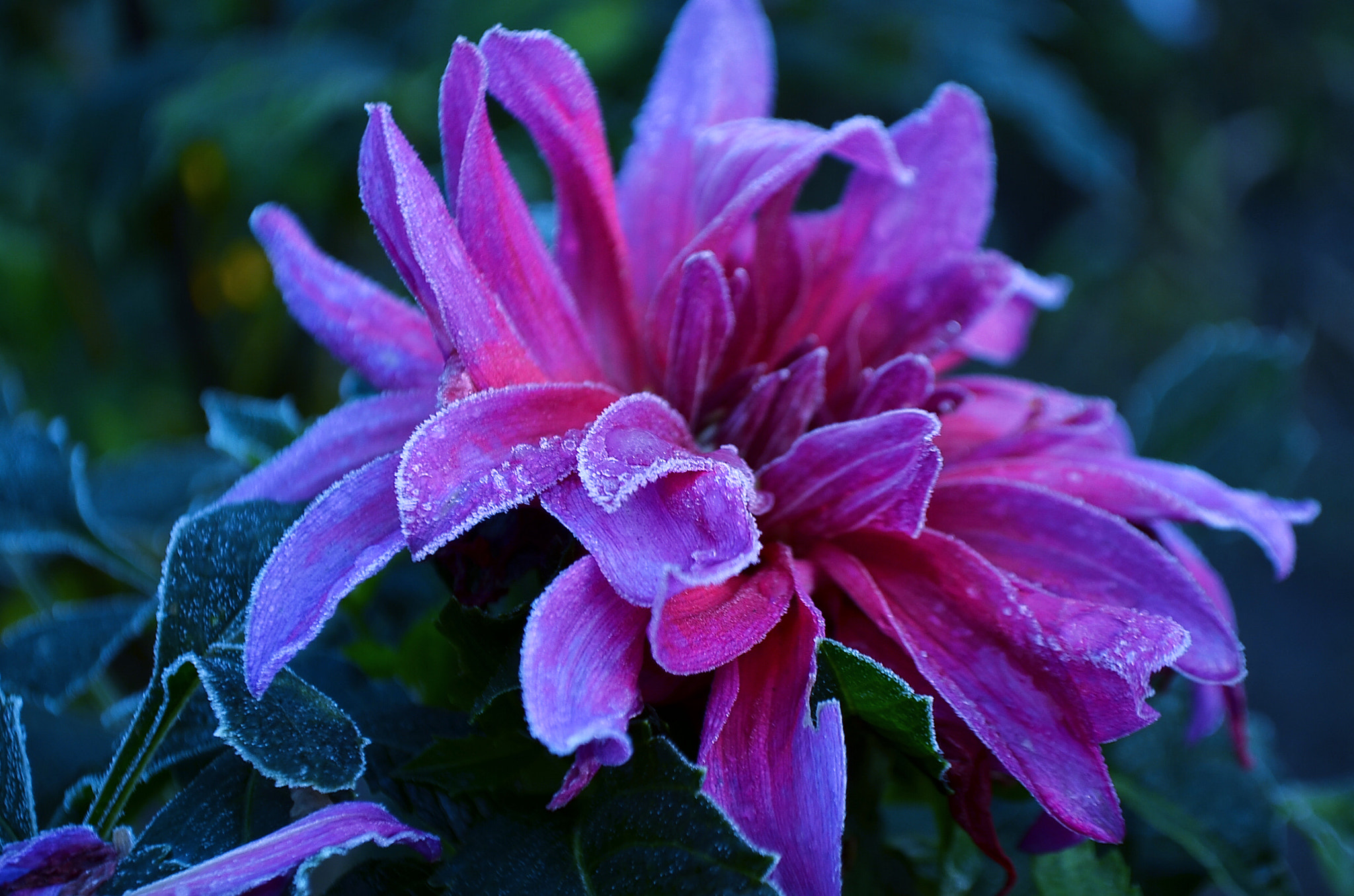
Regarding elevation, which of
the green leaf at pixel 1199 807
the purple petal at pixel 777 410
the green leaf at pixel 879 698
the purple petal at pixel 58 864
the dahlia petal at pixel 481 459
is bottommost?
the green leaf at pixel 1199 807

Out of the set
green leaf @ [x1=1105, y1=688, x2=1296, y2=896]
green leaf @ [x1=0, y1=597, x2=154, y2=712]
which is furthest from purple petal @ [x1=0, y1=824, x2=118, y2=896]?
green leaf @ [x1=1105, y1=688, x2=1296, y2=896]

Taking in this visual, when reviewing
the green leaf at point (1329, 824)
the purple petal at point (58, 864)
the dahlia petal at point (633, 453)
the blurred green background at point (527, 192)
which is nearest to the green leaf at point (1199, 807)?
the green leaf at point (1329, 824)

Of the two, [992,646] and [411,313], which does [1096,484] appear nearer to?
[992,646]

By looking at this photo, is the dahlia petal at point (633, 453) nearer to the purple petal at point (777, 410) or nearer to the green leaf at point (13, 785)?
the purple petal at point (777, 410)

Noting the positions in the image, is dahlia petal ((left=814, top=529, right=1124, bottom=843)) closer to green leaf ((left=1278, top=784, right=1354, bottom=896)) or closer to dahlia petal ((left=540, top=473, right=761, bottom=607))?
dahlia petal ((left=540, top=473, right=761, bottom=607))

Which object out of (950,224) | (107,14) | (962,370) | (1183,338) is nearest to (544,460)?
(950,224)

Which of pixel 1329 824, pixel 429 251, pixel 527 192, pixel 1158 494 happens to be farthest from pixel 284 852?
pixel 527 192
